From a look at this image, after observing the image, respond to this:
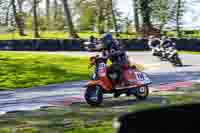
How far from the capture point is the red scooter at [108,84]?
1319 cm

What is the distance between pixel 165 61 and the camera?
97.6ft

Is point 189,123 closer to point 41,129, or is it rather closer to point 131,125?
point 131,125

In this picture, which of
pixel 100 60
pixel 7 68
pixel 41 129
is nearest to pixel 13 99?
pixel 100 60

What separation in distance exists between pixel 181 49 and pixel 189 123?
3988 cm

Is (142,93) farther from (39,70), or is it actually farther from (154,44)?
(154,44)

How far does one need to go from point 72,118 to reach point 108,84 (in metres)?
3.02

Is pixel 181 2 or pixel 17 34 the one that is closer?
pixel 181 2

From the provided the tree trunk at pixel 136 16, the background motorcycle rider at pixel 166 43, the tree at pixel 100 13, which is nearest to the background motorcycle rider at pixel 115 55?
the background motorcycle rider at pixel 166 43

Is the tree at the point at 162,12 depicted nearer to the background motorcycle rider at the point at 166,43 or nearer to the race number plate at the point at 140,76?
the background motorcycle rider at the point at 166,43

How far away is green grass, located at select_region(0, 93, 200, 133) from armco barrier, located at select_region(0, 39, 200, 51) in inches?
1092

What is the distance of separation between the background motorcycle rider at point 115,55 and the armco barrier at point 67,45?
27207 mm

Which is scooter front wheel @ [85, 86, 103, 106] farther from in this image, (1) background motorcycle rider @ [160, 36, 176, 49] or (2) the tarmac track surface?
(1) background motorcycle rider @ [160, 36, 176, 49]

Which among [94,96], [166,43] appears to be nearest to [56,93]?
[94,96]

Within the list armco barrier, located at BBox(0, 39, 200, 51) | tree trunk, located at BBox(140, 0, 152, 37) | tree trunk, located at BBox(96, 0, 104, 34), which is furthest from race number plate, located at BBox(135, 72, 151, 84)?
tree trunk, located at BBox(96, 0, 104, 34)
